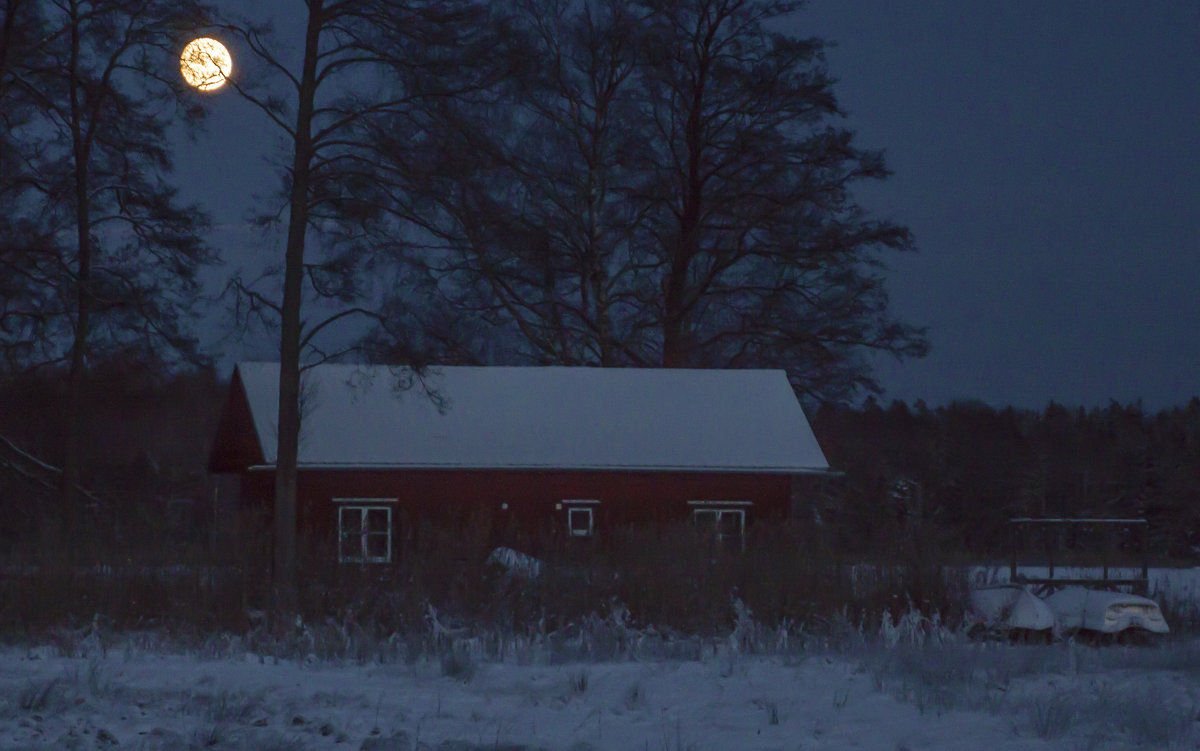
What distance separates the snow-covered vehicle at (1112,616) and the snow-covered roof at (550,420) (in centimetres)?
1331

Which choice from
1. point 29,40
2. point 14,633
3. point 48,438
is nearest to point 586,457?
point 29,40

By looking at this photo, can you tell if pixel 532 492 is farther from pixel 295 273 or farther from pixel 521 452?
pixel 295 273

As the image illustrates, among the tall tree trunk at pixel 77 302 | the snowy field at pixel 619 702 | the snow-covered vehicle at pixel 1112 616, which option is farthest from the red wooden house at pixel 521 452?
the snowy field at pixel 619 702

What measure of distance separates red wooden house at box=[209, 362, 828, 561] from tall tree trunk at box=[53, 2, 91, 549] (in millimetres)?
3447

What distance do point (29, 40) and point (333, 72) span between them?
773 cm

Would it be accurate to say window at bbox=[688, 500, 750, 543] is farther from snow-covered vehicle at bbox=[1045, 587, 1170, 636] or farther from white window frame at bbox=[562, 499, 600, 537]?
snow-covered vehicle at bbox=[1045, 587, 1170, 636]

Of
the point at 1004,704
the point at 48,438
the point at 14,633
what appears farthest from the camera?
the point at 48,438

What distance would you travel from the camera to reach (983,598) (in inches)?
688

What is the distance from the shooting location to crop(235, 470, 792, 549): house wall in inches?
1159

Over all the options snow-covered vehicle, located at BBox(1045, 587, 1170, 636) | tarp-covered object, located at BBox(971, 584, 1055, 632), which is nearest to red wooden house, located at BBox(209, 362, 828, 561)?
tarp-covered object, located at BBox(971, 584, 1055, 632)

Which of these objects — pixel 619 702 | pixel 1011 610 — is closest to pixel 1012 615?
pixel 1011 610

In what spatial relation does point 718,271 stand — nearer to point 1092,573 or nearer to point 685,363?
point 685,363

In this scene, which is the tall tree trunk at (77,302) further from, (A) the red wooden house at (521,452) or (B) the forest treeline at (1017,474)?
(B) the forest treeline at (1017,474)

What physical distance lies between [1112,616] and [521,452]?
15598mm
